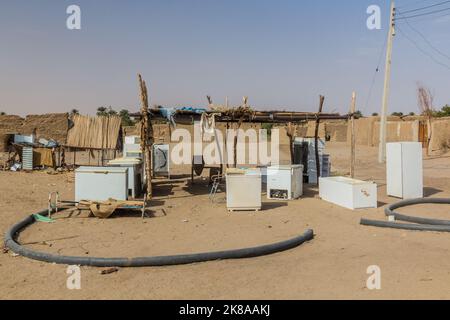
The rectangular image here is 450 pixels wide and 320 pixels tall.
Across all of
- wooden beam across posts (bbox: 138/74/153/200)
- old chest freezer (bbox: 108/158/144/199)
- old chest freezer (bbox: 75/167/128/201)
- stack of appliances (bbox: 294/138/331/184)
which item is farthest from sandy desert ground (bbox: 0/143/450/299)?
stack of appliances (bbox: 294/138/331/184)

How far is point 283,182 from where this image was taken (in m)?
11.1

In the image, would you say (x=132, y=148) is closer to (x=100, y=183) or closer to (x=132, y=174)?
(x=132, y=174)

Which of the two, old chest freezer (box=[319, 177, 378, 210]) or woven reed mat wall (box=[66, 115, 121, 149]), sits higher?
woven reed mat wall (box=[66, 115, 121, 149])

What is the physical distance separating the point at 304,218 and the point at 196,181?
6.84 meters

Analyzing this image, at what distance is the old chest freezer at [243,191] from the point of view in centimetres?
961

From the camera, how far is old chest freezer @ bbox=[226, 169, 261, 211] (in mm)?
9609

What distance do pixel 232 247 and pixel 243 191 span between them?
3.13 m

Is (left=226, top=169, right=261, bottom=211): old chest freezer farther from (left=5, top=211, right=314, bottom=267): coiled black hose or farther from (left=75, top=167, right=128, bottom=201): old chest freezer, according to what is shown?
(left=5, top=211, right=314, bottom=267): coiled black hose

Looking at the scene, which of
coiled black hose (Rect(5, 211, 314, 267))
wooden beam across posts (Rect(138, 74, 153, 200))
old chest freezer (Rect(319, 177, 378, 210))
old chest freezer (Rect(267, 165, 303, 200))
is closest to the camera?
coiled black hose (Rect(5, 211, 314, 267))

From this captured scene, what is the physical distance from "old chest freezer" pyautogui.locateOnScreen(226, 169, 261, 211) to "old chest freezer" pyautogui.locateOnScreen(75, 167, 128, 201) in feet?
7.88
